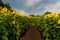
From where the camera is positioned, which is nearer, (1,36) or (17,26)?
(1,36)

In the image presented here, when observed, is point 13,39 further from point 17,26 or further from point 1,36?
point 1,36

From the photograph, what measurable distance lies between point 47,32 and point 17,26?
7.80 ft

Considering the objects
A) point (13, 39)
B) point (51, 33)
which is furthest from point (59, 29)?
point (13, 39)

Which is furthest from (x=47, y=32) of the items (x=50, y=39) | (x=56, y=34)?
(x=56, y=34)

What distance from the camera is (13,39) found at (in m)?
19.2

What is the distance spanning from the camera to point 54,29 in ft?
65.1

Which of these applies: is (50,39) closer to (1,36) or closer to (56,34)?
(56,34)

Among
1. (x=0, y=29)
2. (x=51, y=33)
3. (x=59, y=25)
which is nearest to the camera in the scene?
(x=0, y=29)

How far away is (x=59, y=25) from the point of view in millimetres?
19141

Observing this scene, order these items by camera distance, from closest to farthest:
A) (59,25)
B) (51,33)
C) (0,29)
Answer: (0,29), (59,25), (51,33)

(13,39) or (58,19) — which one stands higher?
(58,19)

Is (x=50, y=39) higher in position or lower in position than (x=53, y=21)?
lower

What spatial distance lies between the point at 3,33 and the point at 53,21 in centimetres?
688

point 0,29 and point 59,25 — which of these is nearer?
point 0,29
